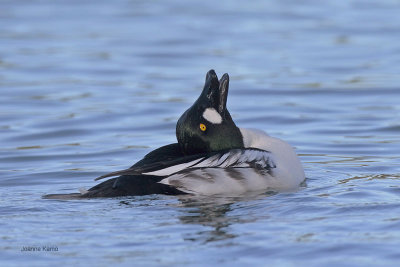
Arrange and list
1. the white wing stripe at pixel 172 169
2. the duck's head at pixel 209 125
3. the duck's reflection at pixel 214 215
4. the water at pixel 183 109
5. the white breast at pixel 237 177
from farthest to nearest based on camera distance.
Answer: the duck's head at pixel 209 125 → the white breast at pixel 237 177 → the white wing stripe at pixel 172 169 → the duck's reflection at pixel 214 215 → the water at pixel 183 109

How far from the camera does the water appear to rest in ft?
22.1

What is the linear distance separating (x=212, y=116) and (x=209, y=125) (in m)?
0.10

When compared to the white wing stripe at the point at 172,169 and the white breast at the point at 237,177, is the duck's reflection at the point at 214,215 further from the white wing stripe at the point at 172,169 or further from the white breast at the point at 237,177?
the white wing stripe at the point at 172,169

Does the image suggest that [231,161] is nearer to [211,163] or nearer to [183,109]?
[211,163]

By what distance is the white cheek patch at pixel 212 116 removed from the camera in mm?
8609

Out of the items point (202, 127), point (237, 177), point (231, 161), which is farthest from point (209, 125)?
point (237, 177)

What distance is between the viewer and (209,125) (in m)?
8.59

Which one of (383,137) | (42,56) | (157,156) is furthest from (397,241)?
(42,56)

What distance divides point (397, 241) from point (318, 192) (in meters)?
1.80

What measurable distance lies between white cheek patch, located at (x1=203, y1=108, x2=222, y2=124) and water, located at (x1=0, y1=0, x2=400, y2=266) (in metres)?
0.88

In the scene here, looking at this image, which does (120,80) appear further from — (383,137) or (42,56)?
(383,137)

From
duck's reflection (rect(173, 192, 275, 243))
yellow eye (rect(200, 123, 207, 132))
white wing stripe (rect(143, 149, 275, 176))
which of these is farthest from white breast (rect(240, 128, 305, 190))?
yellow eye (rect(200, 123, 207, 132))

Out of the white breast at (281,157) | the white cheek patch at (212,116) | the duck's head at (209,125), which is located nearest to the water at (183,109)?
the white breast at (281,157)

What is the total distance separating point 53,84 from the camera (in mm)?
15805
